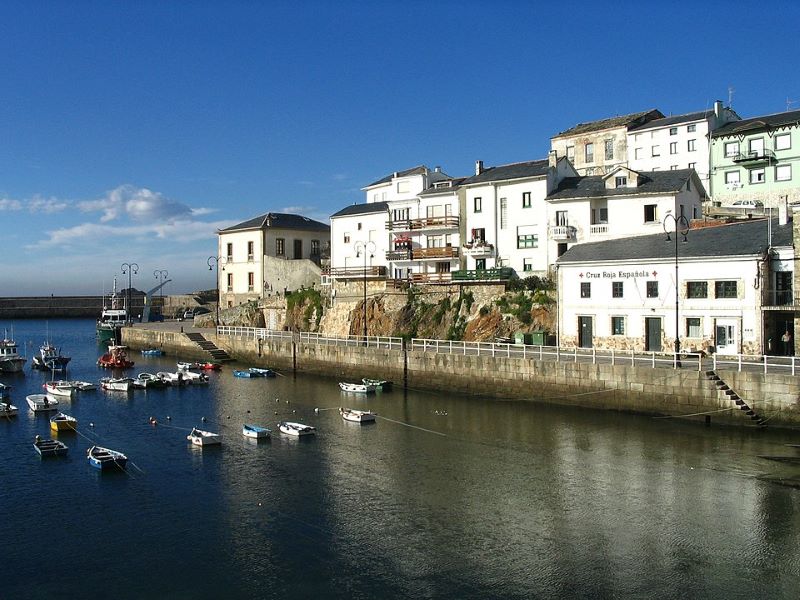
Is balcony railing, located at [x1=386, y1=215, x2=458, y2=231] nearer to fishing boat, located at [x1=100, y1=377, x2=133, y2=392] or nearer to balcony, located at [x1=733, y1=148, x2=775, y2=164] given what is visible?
balcony, located at [x1=733, y1=148, x2=775, y2=164]

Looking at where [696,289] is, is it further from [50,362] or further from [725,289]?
[50,362]

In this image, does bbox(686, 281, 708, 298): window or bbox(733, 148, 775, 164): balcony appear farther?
bbox(733, 148, 775, 164): balcony

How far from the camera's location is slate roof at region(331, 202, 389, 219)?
73.1 m

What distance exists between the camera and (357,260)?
73.6m

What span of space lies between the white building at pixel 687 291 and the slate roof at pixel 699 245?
5cm

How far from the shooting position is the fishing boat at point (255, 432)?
115 ft

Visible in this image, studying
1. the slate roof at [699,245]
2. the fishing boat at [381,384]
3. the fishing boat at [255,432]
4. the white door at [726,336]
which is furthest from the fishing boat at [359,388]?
the white door at [726,336]

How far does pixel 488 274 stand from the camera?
59.0 metres

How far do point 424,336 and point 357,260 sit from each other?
17684mm

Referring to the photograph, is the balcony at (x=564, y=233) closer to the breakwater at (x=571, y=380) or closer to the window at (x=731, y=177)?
the breakwater at (x=571, y=380)

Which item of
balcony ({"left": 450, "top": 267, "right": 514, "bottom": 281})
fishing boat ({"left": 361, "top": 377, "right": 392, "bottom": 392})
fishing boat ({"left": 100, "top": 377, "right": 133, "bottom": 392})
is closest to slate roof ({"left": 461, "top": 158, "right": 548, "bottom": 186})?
balcony ({"left": 450, "top": 267, "right": 514, "bottom": 281})

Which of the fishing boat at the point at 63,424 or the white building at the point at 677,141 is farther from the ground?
the white building at the point at 677,141

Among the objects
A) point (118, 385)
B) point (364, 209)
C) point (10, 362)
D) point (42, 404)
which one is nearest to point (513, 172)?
point (364, 209)

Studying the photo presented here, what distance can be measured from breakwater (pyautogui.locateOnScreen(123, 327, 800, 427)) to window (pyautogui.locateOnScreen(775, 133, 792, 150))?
36542 mm
